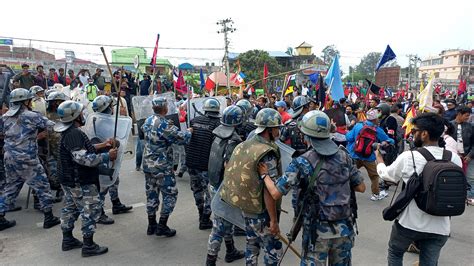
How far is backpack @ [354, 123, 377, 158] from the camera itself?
6359 millimetres

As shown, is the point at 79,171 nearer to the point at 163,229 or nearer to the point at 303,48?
the point at 163,229

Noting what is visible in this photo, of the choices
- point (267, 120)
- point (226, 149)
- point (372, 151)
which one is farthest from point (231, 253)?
point (372, 151)

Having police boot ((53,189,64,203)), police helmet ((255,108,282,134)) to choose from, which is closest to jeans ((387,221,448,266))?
police helmet ((255,108,282,134))

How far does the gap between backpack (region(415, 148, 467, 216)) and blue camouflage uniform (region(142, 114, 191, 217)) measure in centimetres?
308

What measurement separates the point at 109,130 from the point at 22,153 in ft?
5.06

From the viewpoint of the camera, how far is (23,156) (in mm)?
5199

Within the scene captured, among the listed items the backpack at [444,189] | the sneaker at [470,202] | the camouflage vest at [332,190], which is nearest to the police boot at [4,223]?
the camouflage vest at [332,190]

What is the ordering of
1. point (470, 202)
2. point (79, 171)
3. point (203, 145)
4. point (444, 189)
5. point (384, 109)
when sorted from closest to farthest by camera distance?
1. point (444, 189)
2. point (79, 171)
3. point (203, 145)
4. point (470, 202)
5. point (384, 109)

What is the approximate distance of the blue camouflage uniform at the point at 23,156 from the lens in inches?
204

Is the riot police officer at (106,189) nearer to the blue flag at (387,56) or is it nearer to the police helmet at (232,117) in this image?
the police helmet at (232,117)

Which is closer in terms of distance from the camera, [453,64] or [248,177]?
[248,177]

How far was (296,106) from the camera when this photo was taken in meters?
6.34

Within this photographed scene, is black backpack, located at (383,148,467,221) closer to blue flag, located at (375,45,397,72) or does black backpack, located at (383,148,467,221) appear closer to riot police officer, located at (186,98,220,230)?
riot police officer, located at (186,98,220,230)

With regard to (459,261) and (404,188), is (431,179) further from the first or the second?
(459,261)
